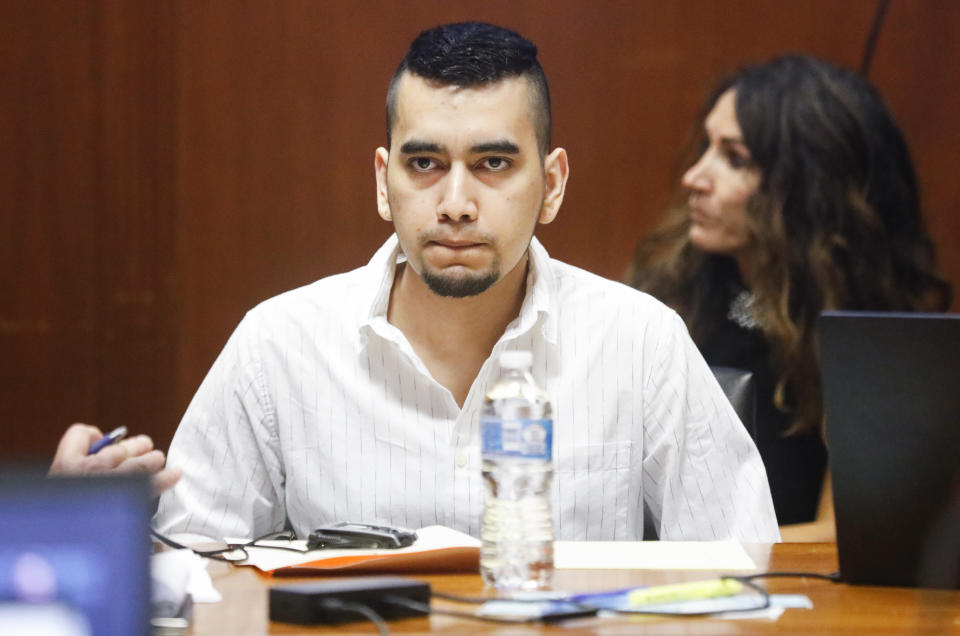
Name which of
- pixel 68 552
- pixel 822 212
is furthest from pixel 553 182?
pixel 68 552

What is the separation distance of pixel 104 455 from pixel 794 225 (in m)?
1.77

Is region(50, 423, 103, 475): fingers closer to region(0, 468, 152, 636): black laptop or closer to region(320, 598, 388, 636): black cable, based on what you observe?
region(320, 598, 388, 636): black cable

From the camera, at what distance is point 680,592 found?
1.20 metres

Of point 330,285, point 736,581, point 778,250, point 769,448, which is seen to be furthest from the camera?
point 778,250

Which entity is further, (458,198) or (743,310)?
(743,310)

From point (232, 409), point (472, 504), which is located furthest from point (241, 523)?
point (472, 504)

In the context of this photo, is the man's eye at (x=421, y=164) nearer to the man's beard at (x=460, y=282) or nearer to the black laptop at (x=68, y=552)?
the man's beard at (x=460, y=282)

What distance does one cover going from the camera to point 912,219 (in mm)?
2744

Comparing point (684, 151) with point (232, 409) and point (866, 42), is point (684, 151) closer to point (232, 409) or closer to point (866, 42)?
point (866, 42)

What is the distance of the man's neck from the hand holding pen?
534 millimetres

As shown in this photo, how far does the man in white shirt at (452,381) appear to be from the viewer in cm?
179

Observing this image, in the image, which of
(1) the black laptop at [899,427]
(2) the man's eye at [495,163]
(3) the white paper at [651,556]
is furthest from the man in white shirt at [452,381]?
(1) the black laptop at [899,427]

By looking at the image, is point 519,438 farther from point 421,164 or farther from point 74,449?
point 421,164

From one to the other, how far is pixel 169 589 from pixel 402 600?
222 mm
